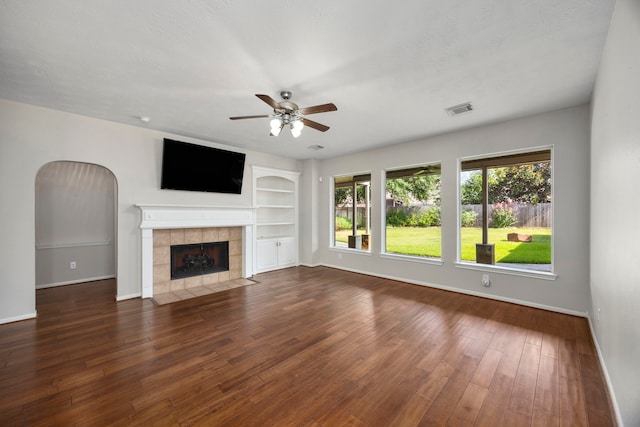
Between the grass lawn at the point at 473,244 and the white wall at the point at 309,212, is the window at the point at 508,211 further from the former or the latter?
the white wall at the point at 309,212

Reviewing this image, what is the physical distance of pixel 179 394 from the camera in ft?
6.34

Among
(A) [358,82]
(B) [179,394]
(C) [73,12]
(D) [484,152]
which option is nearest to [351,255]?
(D) [484,152]

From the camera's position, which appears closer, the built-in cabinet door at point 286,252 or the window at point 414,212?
the window at point 414,212

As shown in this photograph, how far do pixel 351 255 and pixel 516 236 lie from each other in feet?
10.2

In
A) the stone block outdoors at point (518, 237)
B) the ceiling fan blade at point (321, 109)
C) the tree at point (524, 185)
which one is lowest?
the stone block outdoors at point (518, 237)

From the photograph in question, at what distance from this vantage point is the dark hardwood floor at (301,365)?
1757 millimetres

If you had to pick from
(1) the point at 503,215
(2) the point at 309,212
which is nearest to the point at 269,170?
(2) the point at 309,212

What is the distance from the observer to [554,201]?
3.49 meters

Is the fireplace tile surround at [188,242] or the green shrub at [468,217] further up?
the green shrub at [468,217]

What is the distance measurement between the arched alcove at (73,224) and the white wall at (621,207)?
6251mm

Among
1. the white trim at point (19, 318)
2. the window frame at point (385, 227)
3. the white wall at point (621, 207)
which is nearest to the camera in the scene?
the white wall at point (621, 207)

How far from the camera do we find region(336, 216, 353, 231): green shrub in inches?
250

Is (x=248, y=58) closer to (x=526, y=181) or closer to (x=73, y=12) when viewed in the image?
(x=73, y=12)

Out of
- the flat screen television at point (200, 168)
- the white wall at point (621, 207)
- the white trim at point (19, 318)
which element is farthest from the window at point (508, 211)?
the white trim at point (19, 318)
